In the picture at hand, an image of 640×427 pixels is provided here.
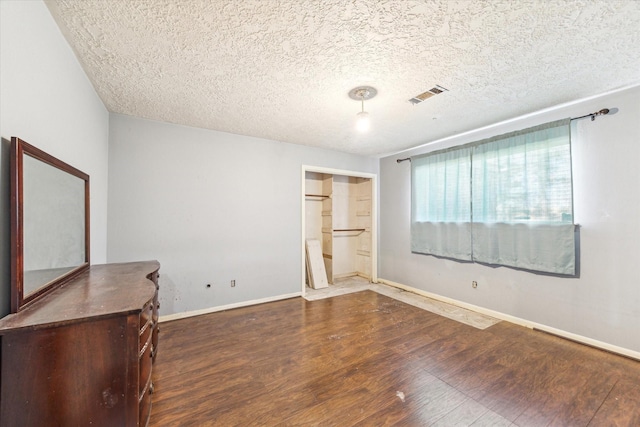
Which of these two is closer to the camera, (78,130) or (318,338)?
(78,130)

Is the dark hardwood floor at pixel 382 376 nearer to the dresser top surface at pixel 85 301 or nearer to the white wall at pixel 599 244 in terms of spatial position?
the white wall at pixel 599 244

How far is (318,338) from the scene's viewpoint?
2.79 metres

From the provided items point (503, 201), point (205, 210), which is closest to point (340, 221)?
point (205, 210)

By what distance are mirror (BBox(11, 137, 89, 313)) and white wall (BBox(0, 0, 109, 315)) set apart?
44 millimetres

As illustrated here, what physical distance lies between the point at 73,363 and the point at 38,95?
144 centimetres

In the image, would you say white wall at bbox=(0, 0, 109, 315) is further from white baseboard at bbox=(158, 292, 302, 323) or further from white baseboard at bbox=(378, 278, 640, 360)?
white baseboard at bbox=(378, 278, 640, 360)

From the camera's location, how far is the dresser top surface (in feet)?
3.64

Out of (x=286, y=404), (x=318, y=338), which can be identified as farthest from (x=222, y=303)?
(x=286, y=404)

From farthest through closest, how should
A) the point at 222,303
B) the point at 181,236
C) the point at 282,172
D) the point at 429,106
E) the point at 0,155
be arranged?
1. the point at 282,172
2. the point at 222,303
3. the point at 181,236
4. the point at 429,106
5. the point at 0,155

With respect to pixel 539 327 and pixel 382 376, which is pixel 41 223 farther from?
pixel 539 327

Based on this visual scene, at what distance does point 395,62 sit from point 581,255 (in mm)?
2826

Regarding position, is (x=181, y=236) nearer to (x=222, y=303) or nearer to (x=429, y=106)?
(x=222, y=303)

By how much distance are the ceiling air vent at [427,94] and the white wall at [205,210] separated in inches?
83.1

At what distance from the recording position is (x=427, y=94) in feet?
8.23
